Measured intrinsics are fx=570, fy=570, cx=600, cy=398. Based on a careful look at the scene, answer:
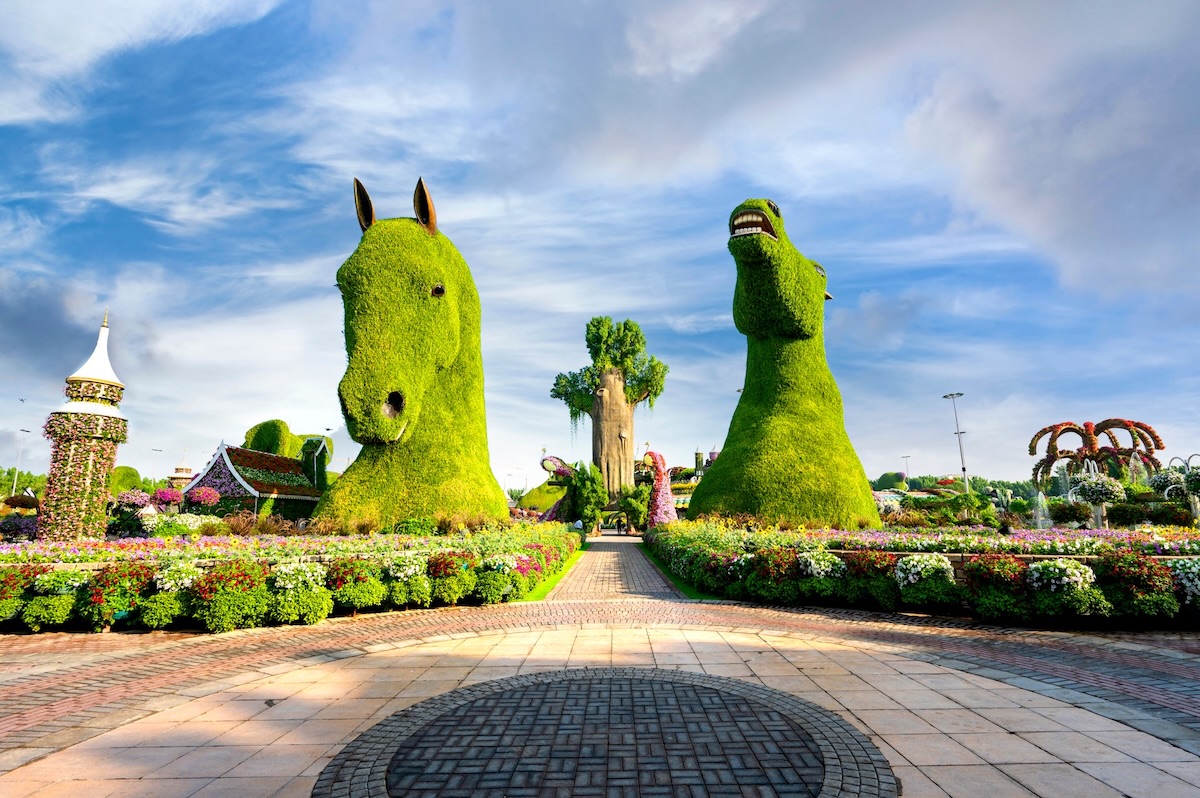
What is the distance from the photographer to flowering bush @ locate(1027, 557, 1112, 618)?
28.4ft

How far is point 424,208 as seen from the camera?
19.0m

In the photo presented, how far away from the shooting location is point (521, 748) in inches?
170

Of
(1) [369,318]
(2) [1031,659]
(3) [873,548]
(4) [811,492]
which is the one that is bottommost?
(2) [1031,659]

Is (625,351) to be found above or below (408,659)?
above

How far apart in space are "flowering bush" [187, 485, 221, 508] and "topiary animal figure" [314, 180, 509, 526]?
8.06 metres

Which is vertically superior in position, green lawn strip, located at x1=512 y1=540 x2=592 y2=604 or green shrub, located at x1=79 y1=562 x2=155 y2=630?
green shrub, located at x1=79 y1=562 x2=155 y2=630

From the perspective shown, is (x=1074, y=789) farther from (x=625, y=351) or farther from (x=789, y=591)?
(x=625, y=351)

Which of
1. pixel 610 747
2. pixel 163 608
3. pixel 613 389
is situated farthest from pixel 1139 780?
pixel 613 389

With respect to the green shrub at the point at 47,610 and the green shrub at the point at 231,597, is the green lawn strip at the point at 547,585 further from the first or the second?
the green shrub at the point at 47,610

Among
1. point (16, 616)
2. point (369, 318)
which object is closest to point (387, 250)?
point (369, 318)

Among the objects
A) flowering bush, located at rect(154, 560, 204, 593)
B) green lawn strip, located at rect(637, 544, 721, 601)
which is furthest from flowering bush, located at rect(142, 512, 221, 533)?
green lawn strip, located at rect(637, 544, 721, 601)

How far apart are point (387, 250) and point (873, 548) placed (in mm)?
15503

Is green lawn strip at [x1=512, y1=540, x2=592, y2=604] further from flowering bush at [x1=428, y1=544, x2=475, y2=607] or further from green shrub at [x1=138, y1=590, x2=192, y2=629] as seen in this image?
green shrub at [x1=138, y1=590, x2=192, y2=629]

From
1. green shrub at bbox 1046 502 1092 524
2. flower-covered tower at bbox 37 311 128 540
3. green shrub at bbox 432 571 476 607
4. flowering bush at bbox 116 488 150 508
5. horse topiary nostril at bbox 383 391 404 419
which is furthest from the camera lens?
green shrub at bbox 1046 502 1092 524
